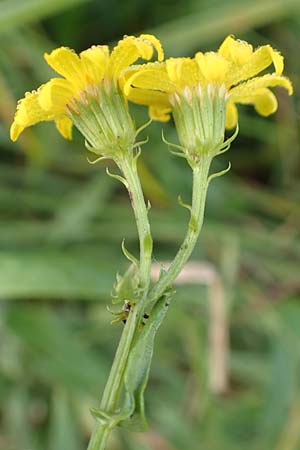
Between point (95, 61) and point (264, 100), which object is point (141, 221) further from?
point (264, 100)

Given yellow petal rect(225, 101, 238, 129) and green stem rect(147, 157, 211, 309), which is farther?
yellow petal rect(225, 101, 238, 129)

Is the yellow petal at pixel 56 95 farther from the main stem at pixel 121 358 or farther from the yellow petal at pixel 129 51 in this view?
the main stem at pixel 121 358

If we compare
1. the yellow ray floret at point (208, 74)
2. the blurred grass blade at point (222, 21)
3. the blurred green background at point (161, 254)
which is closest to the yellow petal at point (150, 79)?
the yellow ray floret at point (208, 74)

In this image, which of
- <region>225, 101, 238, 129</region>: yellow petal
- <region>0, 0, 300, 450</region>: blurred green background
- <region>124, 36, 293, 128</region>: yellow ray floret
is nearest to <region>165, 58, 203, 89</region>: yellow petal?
<region>124, 36, 293, 128</region>: yellow ray floret

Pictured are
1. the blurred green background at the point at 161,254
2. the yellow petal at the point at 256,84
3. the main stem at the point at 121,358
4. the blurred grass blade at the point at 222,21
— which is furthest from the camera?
the blurred grass blade at the point at 222,21

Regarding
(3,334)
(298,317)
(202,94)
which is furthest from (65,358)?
(202,94)

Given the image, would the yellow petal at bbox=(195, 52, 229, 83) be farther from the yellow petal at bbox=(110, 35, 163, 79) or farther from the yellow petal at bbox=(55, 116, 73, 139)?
the yellow petal at bbox=(55, 116, 73, 139)
